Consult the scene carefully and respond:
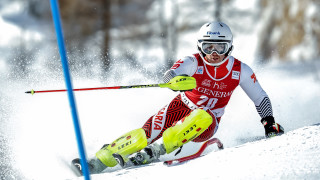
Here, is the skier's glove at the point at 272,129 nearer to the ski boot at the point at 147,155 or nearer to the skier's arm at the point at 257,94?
the skier's arm at the point at 257,94

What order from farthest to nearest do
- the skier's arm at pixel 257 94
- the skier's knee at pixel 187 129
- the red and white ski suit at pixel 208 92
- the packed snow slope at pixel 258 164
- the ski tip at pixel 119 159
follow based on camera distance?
the skier's arm at pixel 257 94
the red and white ski suit at pixel 208 92
the ski tip at pixel 119 159
the skier's knee at pixel 187 129
the packed snow slope at pixel 258 164

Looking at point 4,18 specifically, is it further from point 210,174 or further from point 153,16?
point 210,174

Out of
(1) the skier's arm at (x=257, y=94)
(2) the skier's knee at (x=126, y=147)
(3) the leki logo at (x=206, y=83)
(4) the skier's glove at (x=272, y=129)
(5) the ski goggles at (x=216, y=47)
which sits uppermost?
(5) the ski goggles at (x=216, y=47)

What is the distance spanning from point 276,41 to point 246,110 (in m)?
15.0

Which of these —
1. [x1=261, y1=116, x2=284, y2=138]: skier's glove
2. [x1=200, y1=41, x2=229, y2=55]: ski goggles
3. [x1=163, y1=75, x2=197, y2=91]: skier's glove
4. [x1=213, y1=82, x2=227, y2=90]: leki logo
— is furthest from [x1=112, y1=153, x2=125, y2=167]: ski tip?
[x1=261, y1=116, x2=284, y2=138]: skier's glove

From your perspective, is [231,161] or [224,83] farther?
[224,83]

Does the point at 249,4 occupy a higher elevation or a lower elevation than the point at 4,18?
lower

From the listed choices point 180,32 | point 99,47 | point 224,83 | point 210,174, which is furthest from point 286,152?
point 180,32

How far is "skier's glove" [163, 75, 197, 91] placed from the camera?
3.47 m

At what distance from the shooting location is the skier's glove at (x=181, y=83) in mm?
3475

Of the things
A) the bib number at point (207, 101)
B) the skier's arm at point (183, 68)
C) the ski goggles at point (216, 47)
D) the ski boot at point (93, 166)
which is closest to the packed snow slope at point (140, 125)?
the ski boot at point (93, 166)

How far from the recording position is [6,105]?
6.08m

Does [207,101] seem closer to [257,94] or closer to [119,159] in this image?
[257,94]

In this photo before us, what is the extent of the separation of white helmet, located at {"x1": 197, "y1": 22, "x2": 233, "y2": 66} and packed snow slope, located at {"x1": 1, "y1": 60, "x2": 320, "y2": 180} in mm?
930
